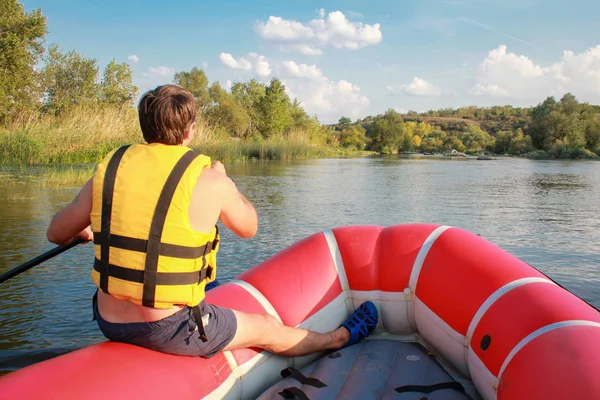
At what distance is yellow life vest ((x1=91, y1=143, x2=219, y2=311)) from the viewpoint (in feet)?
5.41

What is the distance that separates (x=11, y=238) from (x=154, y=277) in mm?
4972

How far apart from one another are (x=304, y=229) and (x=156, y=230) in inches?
208

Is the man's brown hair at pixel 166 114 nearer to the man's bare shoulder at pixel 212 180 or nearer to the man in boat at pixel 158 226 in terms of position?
the man in boat at pixel 158 226

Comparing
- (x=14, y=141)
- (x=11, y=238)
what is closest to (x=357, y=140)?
(x=14, y=141)

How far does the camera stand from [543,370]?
1647mm

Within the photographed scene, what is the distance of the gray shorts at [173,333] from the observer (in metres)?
1.75

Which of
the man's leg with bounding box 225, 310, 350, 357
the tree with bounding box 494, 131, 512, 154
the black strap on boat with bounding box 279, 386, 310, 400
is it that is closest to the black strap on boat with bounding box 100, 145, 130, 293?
the man's leg with bounding box 225, 310, 350, 357

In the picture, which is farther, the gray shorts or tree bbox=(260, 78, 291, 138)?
tree bbox=(260, 78, 291, 138)

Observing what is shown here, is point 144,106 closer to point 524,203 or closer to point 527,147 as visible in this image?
point 524,203

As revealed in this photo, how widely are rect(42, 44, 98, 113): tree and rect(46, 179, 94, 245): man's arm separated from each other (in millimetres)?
36486

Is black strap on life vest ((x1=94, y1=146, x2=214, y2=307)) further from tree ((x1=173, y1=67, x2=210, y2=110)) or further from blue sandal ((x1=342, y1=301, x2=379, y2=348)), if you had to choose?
tree ((x1=173, y1=67, x2=210, y2=110))

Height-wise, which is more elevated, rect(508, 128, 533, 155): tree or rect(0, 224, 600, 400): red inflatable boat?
rect(508, 128, 533, 155): tree

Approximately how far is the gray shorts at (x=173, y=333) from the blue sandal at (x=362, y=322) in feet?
3.22

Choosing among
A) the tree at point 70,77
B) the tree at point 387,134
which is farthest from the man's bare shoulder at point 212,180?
the tree at point 387,134
